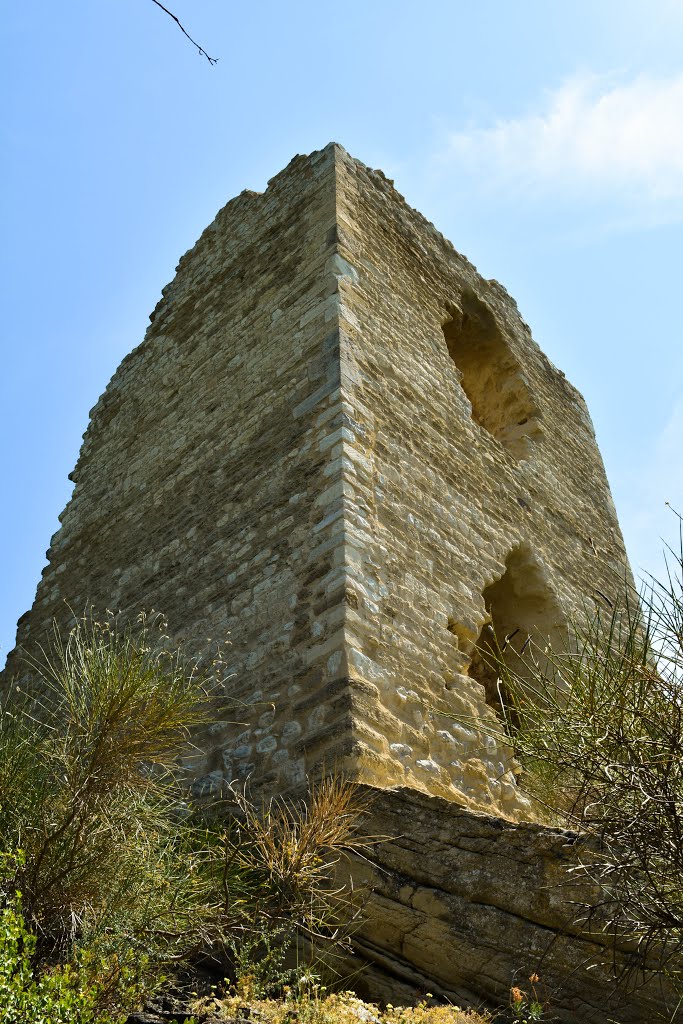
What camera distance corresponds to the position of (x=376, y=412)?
5410mm

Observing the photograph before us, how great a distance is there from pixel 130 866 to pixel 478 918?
1.19 meters

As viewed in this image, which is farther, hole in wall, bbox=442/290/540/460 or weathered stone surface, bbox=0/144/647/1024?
hole in wall, bbox=442/290/540/460

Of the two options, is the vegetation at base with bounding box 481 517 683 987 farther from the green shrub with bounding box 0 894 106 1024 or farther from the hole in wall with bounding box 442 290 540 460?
the hole in wall with bounding box 442 290 540 460

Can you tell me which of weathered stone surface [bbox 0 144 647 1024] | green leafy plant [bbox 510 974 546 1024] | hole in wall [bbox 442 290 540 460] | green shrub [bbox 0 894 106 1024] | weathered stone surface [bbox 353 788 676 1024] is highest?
hole in wall [bbox 442 290 540 460]

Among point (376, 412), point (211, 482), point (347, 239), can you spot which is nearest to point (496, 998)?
point (376, 412)

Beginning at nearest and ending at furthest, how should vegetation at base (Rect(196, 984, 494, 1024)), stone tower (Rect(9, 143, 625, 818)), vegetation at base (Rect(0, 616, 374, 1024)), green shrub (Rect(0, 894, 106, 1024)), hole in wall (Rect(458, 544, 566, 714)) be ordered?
green shrub (Rect(0, 894, 106, 1024)) → vegetation at base (Rect(196, 984, 494, 1024)) → vegetation at base (Rect(0, 616, 374, 1024)) → stone tower (Rect(9, 143, 625, 818)) → hole in wall (Rect(458, 544, 566, 714))

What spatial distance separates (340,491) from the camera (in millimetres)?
4734

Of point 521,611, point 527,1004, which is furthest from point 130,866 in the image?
point 521,611

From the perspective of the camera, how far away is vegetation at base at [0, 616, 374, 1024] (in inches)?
119

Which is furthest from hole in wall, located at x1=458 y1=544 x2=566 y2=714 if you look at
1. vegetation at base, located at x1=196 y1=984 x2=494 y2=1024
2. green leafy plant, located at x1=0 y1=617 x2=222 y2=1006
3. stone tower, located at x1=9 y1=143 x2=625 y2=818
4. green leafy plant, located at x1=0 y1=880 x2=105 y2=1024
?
green leafy plant, located at x1=0 y1=880 x2=105 y2=1024

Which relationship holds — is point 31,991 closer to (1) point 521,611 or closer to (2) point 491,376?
(1) point 521,611

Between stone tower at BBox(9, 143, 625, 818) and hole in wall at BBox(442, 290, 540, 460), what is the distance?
0.7 inches

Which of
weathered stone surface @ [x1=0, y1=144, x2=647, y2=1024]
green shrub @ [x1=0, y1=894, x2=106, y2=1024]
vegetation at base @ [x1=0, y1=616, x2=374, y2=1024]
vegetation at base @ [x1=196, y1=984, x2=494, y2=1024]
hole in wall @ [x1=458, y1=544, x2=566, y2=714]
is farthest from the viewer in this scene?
hole in wall @ [x1=458, y1=544, x2=566, y2=714]

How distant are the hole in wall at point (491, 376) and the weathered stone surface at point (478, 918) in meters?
4.63
